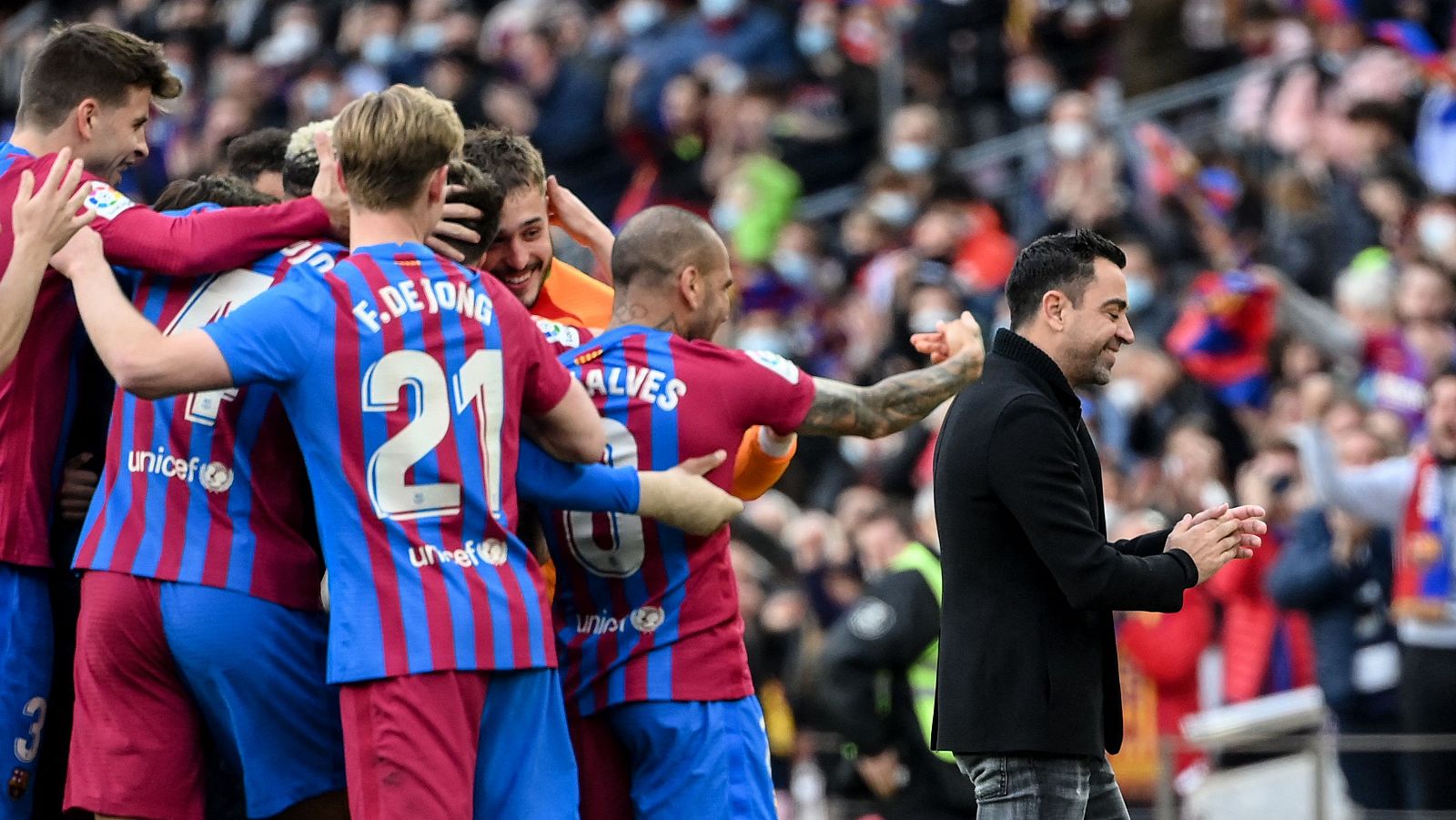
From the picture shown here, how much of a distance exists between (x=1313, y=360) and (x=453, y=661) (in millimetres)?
6837

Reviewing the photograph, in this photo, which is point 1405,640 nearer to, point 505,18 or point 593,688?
point 593,688

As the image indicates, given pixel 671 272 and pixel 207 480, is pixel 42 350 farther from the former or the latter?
pixel 671 272

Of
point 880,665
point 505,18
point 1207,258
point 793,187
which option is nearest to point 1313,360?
point 1207,258

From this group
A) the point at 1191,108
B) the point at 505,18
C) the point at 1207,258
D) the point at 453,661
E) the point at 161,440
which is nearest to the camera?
the point at 453,661

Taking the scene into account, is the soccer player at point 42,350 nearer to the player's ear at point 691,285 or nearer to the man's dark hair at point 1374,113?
the player's ear at point 691,285

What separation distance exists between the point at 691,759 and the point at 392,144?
64.6 inches

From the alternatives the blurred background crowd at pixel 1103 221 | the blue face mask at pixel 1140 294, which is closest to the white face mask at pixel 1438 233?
the blurred background crowd at pixel 1103 221

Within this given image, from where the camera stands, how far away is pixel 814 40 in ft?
51.8

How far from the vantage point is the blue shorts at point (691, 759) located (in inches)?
201

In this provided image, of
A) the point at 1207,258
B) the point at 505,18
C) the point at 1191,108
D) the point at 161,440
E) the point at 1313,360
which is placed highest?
the point at 505,18

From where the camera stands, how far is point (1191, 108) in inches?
526

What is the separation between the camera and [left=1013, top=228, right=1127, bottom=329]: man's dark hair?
5367 mm

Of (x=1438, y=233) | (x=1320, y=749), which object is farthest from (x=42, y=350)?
(x=1438, y=233)

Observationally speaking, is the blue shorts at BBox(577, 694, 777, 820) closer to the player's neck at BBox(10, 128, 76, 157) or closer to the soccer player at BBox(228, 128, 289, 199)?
the soccer player at BBox(228, 128, 289, 199)
